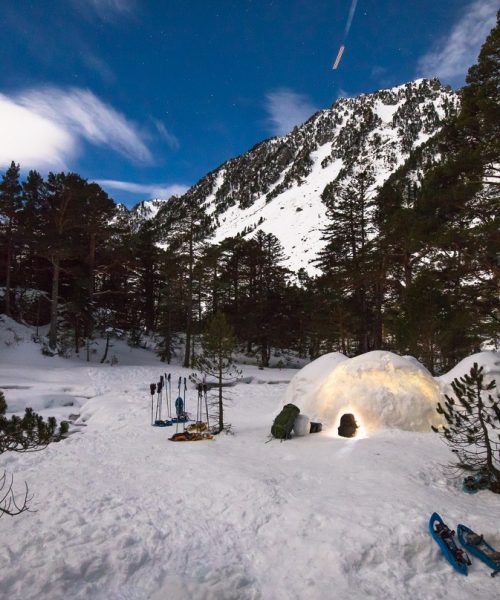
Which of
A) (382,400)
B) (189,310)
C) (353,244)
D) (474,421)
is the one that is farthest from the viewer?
(189,310)

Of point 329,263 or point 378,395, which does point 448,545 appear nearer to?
point 378,395

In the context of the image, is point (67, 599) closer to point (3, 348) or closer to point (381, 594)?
point (381, 594)

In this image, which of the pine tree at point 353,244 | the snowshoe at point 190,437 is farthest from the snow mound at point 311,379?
the pine tree at point 353,244

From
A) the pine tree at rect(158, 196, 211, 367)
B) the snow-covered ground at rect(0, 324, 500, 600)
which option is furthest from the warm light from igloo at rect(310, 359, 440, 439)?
the pine tree at rect(158, 196, 211, 367)

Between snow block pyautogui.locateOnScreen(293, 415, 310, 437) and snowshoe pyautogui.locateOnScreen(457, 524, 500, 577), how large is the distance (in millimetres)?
6839

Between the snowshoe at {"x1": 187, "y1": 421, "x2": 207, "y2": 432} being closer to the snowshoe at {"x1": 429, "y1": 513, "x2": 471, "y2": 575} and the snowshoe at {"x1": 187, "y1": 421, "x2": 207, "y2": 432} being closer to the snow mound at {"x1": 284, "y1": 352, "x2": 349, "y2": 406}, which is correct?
the snow mound at {"x1": 284, "y1": 352, "x2": 349, "y2": 406}

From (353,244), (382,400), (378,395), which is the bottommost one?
(382,400)

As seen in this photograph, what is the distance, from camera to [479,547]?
4.98 metres

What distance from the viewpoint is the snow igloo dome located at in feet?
38.7

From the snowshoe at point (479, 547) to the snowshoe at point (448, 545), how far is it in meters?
0.13

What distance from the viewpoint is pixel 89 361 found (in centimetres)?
2719

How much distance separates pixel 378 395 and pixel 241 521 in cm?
775

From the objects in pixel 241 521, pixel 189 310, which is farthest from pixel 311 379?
pixel 189 310

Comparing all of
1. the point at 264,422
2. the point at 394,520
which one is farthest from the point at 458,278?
the point at 394,520
